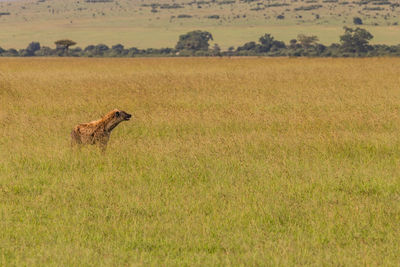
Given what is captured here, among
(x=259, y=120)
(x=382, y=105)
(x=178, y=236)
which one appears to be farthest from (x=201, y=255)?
(x=382, y=105)

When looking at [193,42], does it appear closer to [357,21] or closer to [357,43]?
[357,43]

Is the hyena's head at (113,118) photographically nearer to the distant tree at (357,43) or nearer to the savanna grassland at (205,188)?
the savanna grassland at (205,188)

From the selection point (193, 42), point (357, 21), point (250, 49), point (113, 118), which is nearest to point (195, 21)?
point (357, 21)

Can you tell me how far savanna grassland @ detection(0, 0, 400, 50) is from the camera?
114000mm

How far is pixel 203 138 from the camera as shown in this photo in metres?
11.6

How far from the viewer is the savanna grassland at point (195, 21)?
114m

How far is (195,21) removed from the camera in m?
139

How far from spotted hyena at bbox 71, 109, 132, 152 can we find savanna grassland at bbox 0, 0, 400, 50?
90.8 m

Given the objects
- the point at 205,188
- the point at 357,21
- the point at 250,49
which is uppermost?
the point at 205,188

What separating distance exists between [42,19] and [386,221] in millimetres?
156981

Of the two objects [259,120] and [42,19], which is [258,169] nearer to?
[259,120]

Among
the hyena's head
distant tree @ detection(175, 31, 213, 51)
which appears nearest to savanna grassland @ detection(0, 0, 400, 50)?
distant tree @ detection(175, 31, 213, 51)

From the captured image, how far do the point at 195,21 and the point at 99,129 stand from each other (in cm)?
13150

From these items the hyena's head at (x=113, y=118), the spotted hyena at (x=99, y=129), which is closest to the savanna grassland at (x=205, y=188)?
the spotted hyena at (x=99, y=129)
